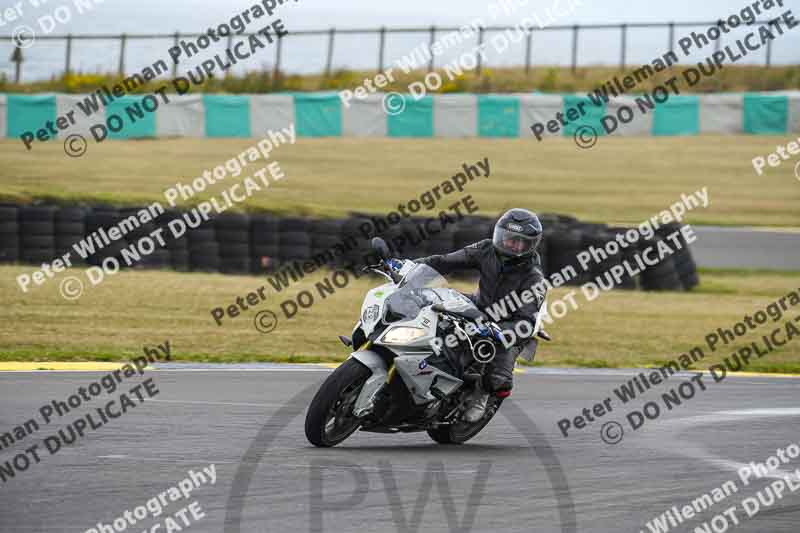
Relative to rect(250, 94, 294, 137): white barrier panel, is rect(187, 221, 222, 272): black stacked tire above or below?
→ below

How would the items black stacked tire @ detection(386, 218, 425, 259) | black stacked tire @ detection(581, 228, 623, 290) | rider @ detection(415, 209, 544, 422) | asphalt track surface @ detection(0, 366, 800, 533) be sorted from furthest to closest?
black stacked tire @ detection(581, 228, 623, 290), black stacked tire @ detection(386, 218, 425, 259), rider @ detection(415, 209, 544, 422), asphalt track surface @ detection(0, 366, 800, 533)

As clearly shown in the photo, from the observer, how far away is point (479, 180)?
36.2 m

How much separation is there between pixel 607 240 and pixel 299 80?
23.8 metres

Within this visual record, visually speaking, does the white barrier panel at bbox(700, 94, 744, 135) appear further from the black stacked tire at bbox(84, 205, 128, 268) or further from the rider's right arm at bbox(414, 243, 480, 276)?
the rider's right arm at bbox(414, 243, 480, 276)

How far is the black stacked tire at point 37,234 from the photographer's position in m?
21.2

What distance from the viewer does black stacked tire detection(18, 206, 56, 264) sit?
2117cm

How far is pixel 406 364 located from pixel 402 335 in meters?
0.19

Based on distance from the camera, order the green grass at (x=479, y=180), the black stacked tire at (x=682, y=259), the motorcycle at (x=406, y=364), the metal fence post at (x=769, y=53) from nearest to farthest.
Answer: the motorcycle at (x=406, y=364), the black stacked tire at (x=682, y=259), the green grass at (x=479, y=180), the metal fence post at (x=769, y=53)

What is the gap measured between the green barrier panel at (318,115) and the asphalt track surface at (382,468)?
2573 cm

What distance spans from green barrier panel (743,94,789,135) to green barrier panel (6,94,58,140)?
19335 millimetres

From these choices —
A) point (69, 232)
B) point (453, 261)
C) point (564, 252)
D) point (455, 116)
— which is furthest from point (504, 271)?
point (455, 116)

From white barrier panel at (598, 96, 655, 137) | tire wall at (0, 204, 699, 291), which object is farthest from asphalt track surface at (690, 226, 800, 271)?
white barrier panel at (598, 96, 655, 137)

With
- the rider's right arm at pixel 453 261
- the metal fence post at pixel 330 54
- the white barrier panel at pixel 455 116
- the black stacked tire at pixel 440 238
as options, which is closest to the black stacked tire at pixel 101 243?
the black stacked tire at pixel 440 238

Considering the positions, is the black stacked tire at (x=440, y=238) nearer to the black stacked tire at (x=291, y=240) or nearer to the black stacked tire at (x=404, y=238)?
the black stacked tire at (x=404, y=238)
